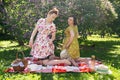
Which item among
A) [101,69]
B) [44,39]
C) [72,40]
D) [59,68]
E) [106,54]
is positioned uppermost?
[44,39]

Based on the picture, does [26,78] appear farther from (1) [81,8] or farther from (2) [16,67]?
(1) [81,8]

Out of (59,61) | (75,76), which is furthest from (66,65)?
(75,76)

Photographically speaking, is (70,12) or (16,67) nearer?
(16,67)

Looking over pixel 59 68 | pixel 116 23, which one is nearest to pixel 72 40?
pixel 59 68

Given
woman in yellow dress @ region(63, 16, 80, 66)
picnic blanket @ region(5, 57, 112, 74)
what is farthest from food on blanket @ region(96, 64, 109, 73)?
woman in yellow dress @ region(63, 16, 80, 66)

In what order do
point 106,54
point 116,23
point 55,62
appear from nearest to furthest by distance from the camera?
point 55,62 → point 106,54 → point 116,23

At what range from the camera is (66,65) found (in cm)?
1179

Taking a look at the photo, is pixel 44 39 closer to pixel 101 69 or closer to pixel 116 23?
pixel 101 69

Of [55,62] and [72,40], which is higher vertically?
[72,40]

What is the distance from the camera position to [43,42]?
1224 centimetres

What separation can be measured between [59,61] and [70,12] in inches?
171

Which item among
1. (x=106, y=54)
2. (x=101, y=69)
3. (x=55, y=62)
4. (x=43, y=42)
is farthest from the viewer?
(x=106, y=54)

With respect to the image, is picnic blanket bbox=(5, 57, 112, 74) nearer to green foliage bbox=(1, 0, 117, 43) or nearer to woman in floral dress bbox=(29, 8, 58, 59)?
woman in floral dress bbox=(29, 8, 58, 59)

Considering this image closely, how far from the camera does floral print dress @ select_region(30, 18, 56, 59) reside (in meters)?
12.2
